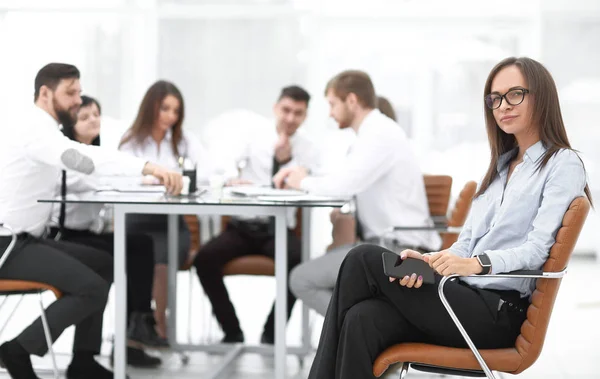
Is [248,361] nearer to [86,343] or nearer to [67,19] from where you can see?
[86,343]

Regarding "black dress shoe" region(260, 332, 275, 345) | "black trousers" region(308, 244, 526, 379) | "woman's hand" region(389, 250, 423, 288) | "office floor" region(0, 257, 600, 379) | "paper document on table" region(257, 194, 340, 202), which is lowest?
"office floor" region(0, 257, 600, 379)

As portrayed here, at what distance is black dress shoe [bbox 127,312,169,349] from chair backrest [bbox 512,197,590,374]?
2237mm

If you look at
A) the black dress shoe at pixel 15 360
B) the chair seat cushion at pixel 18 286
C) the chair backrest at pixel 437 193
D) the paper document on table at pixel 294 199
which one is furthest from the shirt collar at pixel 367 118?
the black dress shoe at pixel 15 360

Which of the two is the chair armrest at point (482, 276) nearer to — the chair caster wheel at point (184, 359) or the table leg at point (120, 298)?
the table leg at point (120, 298)

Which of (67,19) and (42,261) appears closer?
(42,261)

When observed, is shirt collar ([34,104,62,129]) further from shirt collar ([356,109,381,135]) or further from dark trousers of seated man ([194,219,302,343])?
shirt collar ([356,109,381,135])

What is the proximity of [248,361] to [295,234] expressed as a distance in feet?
2.26

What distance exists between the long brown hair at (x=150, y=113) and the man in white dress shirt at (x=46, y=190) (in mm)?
977

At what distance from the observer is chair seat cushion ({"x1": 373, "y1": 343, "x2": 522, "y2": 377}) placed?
7.82 feet

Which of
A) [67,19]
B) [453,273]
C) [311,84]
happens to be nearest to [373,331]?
[453,273]

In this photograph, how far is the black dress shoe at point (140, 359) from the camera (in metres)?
4.01

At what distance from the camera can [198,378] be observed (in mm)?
3812

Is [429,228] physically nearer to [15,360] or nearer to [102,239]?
[102,239]

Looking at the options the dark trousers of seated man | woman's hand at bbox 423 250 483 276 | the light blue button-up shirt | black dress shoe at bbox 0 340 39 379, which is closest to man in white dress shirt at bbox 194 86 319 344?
the dark trousers of seated man
